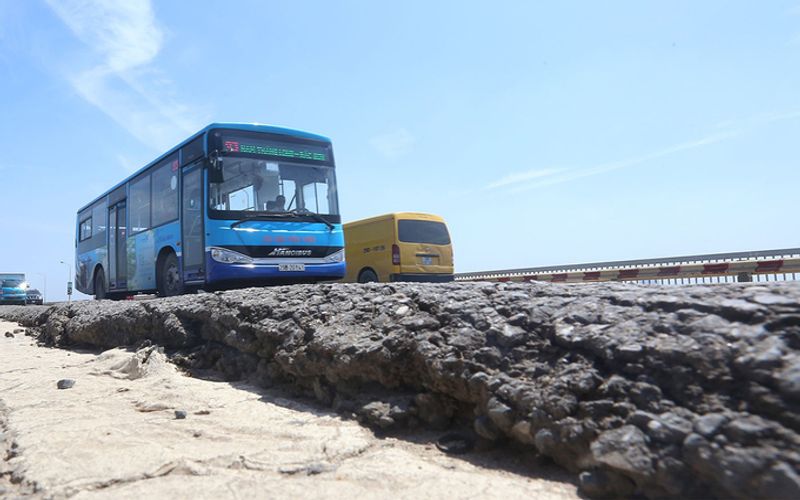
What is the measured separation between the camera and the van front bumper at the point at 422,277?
1298 centimetres

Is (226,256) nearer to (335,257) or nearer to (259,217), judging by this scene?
(259,217)

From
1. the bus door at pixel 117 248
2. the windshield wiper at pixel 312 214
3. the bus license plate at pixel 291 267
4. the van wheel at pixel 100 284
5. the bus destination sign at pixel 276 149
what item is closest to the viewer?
the bus license plate at pixel 291 267

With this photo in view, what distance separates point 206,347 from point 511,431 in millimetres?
3348

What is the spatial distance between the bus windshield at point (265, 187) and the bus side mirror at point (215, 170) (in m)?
0.05

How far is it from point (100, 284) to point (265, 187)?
791cm

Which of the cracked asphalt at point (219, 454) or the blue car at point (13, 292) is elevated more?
the blue car at point (13, 292)

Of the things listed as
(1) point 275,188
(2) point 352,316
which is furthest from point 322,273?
(2) point 352,316

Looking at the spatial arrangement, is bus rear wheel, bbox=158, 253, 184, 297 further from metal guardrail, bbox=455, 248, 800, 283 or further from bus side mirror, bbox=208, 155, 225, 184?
metal guardrail, bbox=455, 248, 800, 283

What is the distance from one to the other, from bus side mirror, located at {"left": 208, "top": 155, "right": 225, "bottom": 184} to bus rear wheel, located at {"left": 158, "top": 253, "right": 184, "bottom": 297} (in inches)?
74.3

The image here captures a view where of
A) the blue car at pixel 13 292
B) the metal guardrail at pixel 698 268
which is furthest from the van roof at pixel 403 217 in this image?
the blue car at pixel 13 292

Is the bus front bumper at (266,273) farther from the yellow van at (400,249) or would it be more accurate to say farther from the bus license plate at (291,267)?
the yellow van at (400,249)

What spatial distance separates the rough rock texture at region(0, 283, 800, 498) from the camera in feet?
5.78

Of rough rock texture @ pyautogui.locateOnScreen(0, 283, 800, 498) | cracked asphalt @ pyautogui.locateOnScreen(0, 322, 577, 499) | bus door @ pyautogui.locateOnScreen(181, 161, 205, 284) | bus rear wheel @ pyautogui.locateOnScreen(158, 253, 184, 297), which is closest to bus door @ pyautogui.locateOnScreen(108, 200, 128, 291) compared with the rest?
bus rear wheel @ pyautogui.locateOnScreen(158, 253, 184, 297)

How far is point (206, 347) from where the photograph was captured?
4.79 meters
